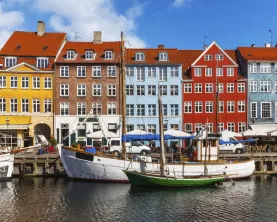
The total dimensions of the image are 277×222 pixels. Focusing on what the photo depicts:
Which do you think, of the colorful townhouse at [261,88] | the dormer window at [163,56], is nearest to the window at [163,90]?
the dormer window at [163,56]

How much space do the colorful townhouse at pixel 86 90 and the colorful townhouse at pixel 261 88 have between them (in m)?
17.5

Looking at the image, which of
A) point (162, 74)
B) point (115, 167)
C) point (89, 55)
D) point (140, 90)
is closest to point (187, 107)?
point (162, 74)

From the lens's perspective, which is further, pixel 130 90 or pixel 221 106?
pixel 221 106

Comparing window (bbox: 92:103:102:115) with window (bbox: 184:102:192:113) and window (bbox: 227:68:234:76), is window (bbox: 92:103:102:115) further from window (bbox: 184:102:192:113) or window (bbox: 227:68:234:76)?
window (bbox: 227:68:234:76)

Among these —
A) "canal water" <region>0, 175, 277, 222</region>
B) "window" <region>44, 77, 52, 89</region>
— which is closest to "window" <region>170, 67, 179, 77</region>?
"window" <region>44, 77, 52, 89</region>

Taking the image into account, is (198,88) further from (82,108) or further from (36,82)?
(36,82)

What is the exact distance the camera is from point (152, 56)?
57.9 m

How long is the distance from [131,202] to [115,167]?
805 cm

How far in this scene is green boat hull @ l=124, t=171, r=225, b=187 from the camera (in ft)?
104

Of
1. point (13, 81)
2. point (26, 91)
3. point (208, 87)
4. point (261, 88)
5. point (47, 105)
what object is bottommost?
point (47, 105)

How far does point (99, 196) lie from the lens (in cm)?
2961

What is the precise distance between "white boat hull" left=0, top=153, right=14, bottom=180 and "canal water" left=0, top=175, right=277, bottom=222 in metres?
2.00

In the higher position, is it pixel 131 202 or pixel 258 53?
pixel 258 53

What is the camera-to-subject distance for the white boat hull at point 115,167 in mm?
34906
